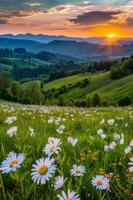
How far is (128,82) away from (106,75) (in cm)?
2584

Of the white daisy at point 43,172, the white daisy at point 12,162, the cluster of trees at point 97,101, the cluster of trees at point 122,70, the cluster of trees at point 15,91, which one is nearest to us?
the white daisy at point 43,172

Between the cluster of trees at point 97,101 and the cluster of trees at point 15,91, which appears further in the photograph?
the cluster of trees at point 97,101

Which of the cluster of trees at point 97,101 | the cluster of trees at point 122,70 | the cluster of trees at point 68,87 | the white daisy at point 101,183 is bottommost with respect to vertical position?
the cluster of trees at point 68,87

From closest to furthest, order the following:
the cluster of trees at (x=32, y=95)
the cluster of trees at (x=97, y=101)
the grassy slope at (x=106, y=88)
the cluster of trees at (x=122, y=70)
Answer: the cluster of trees at (x=32, y=95) < the cluster of trees at (x=97, y=101) < the grassy slope at (x=106, y=88) < the cluster of trees at (x=122, y=70)

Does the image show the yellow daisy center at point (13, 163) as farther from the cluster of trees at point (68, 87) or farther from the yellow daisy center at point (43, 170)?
the cluster of trees at point (68, 87)

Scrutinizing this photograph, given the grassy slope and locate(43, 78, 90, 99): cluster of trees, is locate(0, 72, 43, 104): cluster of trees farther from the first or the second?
locate(43, 78, 90, 99): cluster of trees

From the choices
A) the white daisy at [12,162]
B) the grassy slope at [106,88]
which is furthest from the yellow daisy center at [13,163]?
the grassy slope at [106,88]

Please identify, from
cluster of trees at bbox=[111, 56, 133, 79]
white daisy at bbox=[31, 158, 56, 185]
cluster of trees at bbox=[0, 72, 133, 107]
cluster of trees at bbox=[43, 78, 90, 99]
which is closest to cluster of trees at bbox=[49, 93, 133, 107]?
cluster of trees at bbox=[0, 72, 133, 107]

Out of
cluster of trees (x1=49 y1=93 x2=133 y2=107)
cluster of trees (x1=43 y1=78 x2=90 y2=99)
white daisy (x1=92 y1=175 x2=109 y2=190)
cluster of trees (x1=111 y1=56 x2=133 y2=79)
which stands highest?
white daisy (x1=92 y1=175 x2=109 y2=190)

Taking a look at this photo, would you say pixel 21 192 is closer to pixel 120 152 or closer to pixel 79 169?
pixel 79 169

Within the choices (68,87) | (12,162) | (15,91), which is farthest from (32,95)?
(12,162)

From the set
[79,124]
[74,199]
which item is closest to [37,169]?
[74,199]

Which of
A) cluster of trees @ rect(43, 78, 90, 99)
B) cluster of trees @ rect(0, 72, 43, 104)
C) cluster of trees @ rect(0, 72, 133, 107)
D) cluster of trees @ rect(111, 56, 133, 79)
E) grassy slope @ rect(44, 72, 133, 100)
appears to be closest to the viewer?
cluster of trees @ rect(0, 72, 43, 104)

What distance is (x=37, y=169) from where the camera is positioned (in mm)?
1993
